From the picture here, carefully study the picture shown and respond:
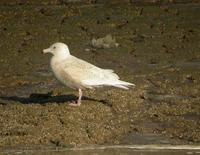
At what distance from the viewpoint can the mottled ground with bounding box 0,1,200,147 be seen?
11.0m

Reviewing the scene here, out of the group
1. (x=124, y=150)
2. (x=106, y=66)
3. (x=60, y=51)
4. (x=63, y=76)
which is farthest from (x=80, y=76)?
(x=106, y=66)

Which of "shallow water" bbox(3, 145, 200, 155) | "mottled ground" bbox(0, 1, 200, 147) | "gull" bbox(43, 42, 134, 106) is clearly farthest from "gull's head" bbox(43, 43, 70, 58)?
"shallow water" bbox(3, 145, 200, 155)

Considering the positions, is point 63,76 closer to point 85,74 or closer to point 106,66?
point 85,74


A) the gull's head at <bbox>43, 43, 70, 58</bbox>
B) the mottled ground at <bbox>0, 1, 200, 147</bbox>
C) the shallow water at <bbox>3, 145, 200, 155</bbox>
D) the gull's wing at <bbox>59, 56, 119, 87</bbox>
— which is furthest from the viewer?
the gull's head at <bbox>43, 43, 70, 58</bbox>

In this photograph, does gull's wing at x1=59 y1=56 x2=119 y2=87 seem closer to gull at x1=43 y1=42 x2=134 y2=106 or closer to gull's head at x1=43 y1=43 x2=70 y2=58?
gull at x1=43 y1=42 x2=134 y2=106

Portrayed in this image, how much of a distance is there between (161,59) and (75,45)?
7.11 ft

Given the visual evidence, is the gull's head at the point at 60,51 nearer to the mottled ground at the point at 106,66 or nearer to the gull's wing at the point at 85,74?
the gull's wing at the point at 85,74

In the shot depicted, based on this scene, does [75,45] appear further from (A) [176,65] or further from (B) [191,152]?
(B) [191,152]

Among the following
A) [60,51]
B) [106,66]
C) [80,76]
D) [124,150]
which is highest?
[106,66]

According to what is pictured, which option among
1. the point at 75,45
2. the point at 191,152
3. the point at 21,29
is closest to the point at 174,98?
the point at 191,152

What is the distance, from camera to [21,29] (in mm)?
19156

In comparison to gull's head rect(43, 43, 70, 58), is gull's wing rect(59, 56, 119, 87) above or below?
below

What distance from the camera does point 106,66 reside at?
52.1 feet

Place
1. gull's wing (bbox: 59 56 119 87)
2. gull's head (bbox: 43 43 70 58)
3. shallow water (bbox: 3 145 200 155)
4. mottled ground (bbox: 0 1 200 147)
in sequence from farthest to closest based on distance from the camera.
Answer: gull's head (bbox: 43 43 70 58), gull's wing (bbox: 59 56 119 87), mottled ground (bbox: 0 1 200 147), shallow water (bbox: 3 145 200 155)
